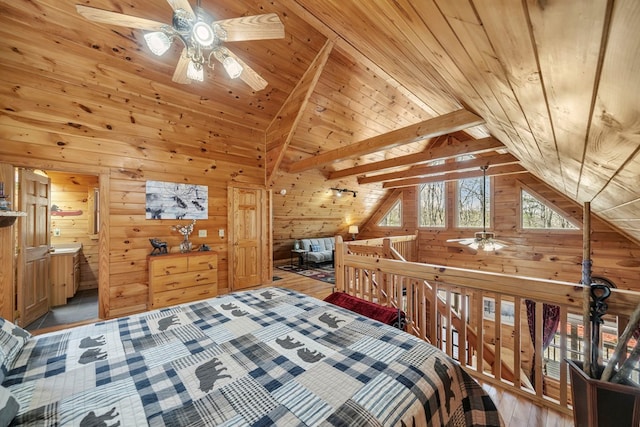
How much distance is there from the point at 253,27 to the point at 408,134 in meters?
2.08

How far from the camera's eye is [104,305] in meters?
3.14

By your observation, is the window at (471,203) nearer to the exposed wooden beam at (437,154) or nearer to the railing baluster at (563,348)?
the exposed wooden beam at (437,154)

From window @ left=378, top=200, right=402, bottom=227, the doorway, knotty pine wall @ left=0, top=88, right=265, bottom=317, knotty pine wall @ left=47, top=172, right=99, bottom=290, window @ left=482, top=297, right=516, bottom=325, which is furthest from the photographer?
window @ left=378, top=200, right=402, bottom=227

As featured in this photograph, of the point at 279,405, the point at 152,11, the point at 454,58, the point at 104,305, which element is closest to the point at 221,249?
the point at 104,305

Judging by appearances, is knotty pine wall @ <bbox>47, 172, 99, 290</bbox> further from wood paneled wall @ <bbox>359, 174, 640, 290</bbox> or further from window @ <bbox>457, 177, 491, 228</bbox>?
window @ <bbox>457, 177, 491, 228</bbox>

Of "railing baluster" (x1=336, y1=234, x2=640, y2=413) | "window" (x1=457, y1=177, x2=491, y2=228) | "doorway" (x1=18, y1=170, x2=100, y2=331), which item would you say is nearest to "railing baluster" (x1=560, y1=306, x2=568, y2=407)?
"railing baluster" (x1=336, y1=234, x2=640, y2=413)

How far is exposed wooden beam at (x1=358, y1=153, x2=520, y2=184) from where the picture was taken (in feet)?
12.5

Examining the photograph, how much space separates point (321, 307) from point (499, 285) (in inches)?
52.1

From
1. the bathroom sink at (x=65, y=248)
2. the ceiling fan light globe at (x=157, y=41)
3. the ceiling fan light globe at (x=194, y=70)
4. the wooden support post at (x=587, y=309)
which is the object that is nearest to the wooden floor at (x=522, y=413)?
the wooden support post at (x=587, y=309)

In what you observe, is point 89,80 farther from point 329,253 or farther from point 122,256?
point 329,253

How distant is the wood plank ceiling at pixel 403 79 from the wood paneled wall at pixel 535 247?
121cm

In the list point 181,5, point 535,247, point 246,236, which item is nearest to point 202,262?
point 246,236

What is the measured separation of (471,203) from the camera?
20.1 ft

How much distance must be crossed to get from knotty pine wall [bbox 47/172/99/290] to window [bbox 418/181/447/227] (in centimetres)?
741
